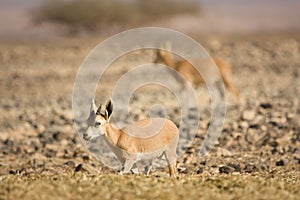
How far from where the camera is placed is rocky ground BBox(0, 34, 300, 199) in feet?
25.9

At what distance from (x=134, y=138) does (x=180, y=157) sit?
243 centimetres

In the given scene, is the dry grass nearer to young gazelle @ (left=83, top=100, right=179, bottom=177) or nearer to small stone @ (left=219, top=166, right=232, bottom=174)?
young gazelle @ (left=83, top=100, right=179, bottom=177)

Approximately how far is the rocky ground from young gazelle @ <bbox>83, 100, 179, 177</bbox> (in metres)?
0.35

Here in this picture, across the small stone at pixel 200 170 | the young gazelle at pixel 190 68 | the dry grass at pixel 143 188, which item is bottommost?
the dry grass at pixel 143 188

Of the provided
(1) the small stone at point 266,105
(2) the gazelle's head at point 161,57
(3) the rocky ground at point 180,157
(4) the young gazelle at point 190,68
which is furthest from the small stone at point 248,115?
(2) the gazelle's head at point 161,57

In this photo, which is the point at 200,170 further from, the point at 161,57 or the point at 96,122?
the point at 161,57

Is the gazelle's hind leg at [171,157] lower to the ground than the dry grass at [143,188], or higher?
higher

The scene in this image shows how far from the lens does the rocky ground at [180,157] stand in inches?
311

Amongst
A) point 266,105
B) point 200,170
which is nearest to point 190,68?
point 266,105

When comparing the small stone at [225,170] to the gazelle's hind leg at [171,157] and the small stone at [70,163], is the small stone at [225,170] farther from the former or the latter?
the small stone at [70,163]

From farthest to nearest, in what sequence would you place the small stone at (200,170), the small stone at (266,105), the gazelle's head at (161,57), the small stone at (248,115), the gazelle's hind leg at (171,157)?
the gazelle's head at (161,57) → the small stone at (266,105) → the small stone at (248,115) → the small stone at (200,170) → the gazelle's hind leg at (171,157)

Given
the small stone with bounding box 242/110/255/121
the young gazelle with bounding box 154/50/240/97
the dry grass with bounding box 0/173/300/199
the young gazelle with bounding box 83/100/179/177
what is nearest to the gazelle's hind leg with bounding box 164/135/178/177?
the young gazelle with bounding box 83/100/179/177

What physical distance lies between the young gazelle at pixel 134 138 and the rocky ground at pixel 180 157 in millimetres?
347

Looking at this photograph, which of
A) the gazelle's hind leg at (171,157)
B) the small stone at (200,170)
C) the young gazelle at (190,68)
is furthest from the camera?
the young gazelle at (190,68)
